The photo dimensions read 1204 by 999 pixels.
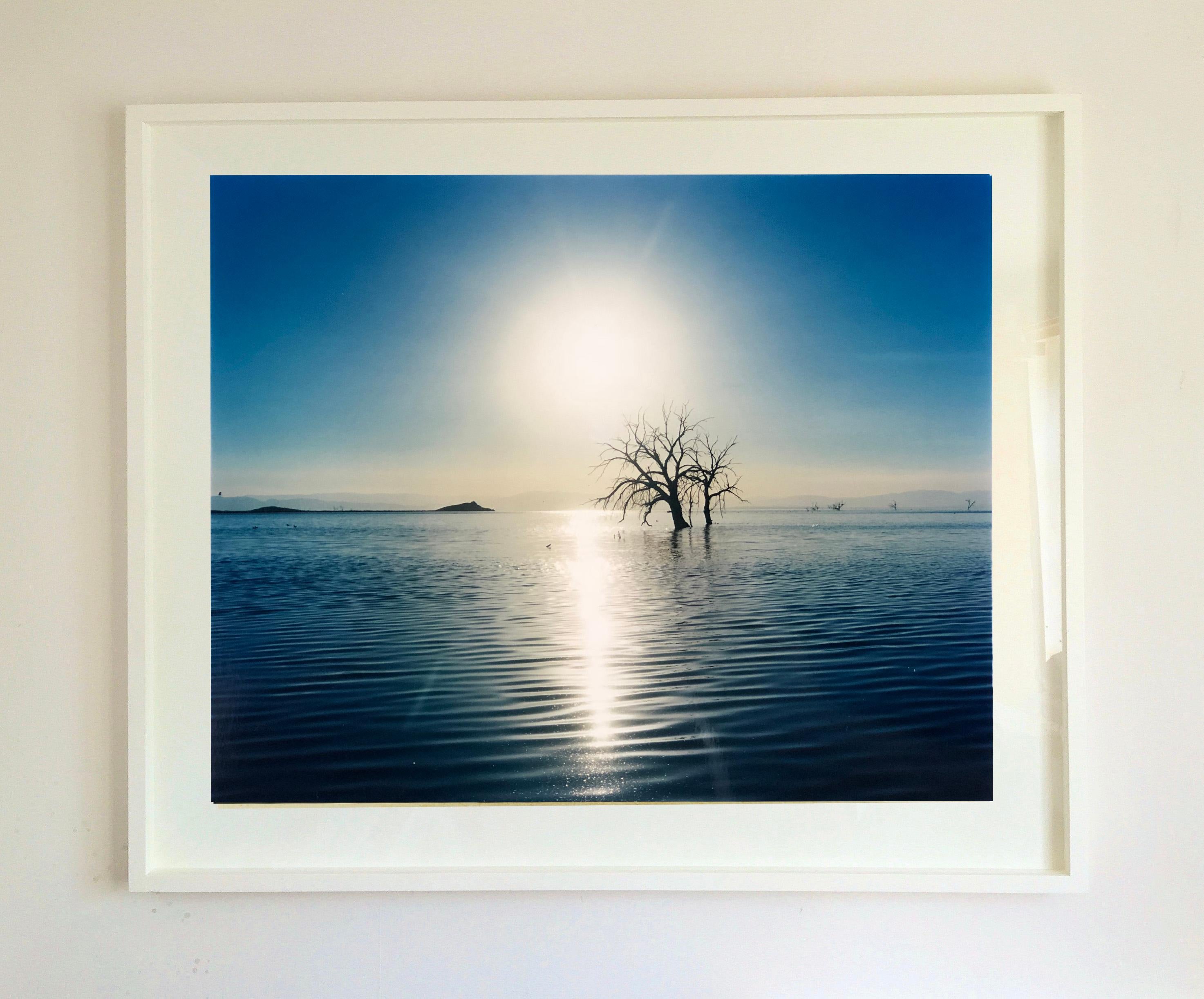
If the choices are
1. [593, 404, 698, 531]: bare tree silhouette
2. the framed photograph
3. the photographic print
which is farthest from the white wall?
[593, 404, 698, 531]: bare tree silhouette

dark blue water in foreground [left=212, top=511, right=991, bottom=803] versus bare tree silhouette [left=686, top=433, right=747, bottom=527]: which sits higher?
bare tree silhouette [left=686, top=433, right=747, bottom=527]

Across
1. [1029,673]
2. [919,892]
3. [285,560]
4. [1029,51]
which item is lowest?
[919,892]

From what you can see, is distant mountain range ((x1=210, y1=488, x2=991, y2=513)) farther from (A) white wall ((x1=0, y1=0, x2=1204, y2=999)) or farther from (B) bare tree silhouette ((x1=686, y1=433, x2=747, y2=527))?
(A) white wall ((x1=0, y1=0, x2=1204, y2=999))

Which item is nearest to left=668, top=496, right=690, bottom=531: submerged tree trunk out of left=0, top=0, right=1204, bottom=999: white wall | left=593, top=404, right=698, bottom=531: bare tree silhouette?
left=593, top=404, right=698, bottom=531: bare tree silhouette

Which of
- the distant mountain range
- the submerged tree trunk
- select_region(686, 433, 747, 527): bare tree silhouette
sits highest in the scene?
select_region(686, 433, 747, 527): bare tree silhouette

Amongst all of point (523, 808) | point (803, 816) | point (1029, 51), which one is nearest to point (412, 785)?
point (523, 808)

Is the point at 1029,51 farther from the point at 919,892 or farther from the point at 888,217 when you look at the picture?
the point at 919,892

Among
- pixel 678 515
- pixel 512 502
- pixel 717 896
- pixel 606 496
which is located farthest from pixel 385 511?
pixel 717 896

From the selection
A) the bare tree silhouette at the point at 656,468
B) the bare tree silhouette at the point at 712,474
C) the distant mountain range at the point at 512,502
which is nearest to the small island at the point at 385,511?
the distant mountain range at the point at 512,502
